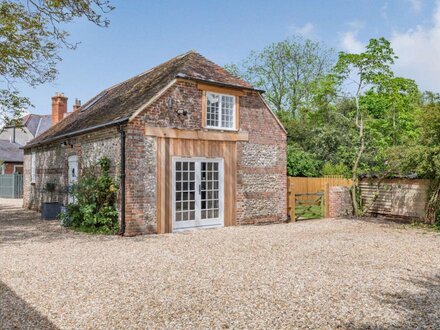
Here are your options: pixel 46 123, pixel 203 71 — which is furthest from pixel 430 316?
pixel 46 123

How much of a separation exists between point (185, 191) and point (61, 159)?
Result: 721 centimetres

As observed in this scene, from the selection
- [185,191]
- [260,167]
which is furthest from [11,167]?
[260,167]

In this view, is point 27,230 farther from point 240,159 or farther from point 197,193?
point 240,159

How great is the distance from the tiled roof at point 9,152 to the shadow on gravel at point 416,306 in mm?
40435

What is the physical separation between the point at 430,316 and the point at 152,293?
12.8 ft

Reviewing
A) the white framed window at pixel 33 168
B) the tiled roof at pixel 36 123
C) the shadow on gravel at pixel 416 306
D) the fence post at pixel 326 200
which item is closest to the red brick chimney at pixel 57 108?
the white framed window at pixel 33 168

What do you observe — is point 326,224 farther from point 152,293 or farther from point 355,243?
Result: point 152,293

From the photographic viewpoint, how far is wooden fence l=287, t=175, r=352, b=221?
15.6 m

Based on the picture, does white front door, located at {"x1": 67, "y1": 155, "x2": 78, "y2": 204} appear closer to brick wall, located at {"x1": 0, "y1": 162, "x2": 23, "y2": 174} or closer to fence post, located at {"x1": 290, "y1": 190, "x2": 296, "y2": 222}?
fence post, located at {"x1": 290, "y1": 190, "x2": 296, "y2": 222}

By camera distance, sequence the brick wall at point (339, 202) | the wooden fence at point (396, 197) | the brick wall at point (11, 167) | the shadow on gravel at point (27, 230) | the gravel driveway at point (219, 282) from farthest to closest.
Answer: the brick wall at point (11, 167) < the brick wall at point (339, 202) < the wooden fence at point (396, 197) < the shadow on gravel at point (27, 230) < the gravel driveway at point (219, 282)

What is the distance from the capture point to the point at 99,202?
12172 mm

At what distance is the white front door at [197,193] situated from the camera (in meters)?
12.5

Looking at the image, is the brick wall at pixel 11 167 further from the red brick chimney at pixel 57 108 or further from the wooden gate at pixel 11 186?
the red brick chimney at pixel 57 108

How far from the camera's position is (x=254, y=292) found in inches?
230
